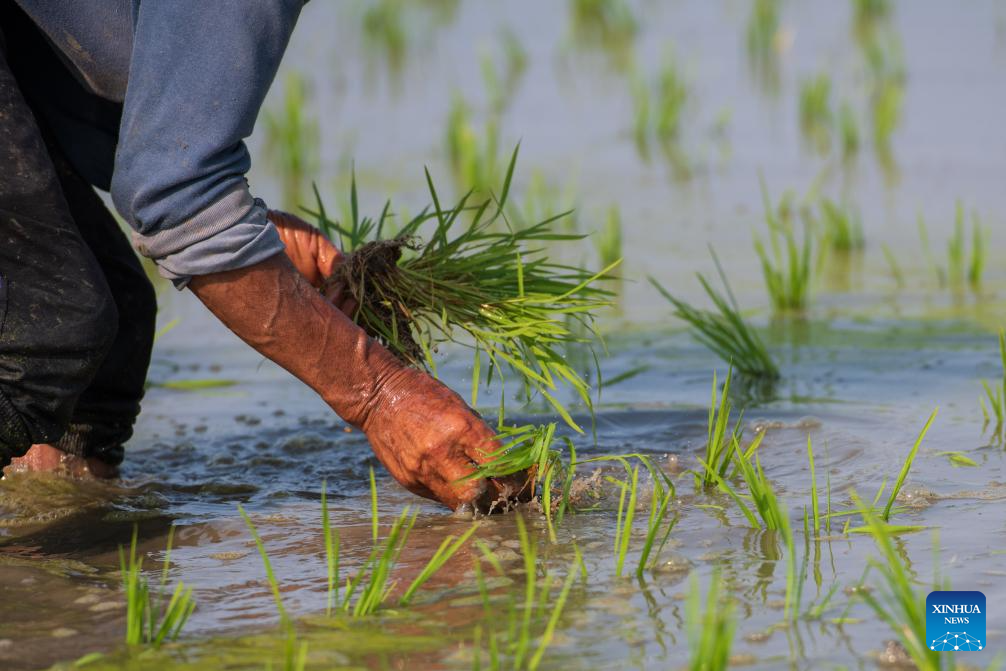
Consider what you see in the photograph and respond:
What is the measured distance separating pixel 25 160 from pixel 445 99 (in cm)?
556

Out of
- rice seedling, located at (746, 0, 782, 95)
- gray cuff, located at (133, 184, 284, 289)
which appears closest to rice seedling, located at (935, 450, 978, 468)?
gray cuff, located at (133, 184, 284, 289)

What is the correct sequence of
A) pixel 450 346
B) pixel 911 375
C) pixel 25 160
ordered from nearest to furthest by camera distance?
1. pixel 25 160
2. pixel 911 375
3. pixel 450 346

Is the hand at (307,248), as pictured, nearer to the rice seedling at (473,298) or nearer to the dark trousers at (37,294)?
the rice seedling at (473,298)

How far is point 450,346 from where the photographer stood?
4.34m

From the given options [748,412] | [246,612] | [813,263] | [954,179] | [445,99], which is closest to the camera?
[246,612]

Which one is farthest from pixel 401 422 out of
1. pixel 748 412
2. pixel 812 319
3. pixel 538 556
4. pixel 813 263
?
pixel 813 263

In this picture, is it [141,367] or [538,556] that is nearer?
[538,556]

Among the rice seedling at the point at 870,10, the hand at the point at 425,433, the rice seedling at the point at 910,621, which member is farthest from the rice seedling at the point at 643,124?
the rice seedling at the point at 910,621

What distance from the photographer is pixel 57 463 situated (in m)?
3.26

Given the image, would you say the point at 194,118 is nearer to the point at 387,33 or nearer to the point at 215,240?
the point at 215,240

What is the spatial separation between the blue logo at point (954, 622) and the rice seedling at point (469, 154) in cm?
321

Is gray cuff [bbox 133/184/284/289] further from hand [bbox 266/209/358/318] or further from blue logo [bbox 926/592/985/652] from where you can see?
blue logo [bbox 926/592/985/652]

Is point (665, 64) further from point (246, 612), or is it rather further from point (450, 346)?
point (246, 612)

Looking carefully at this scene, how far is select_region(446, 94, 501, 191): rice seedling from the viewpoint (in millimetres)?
5613
